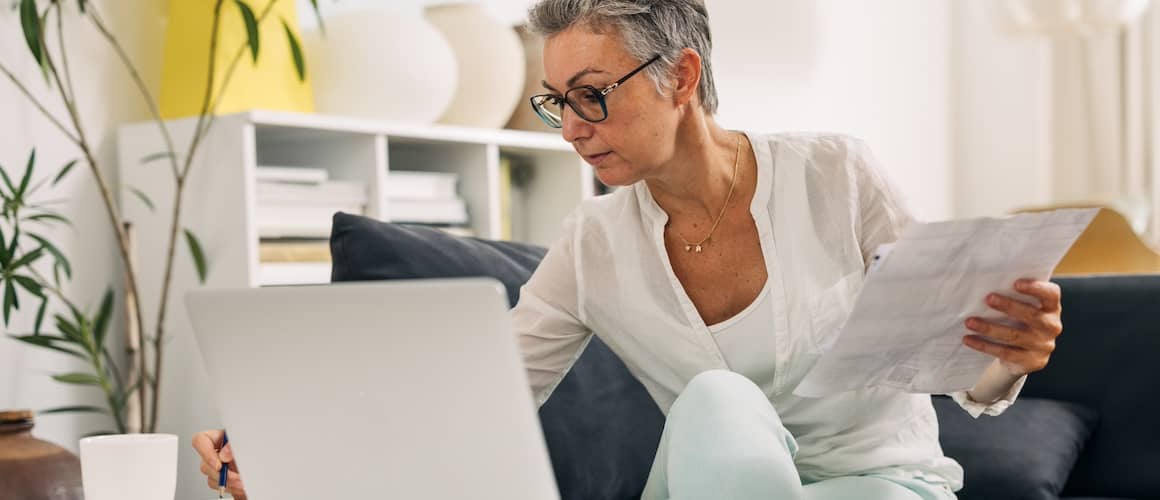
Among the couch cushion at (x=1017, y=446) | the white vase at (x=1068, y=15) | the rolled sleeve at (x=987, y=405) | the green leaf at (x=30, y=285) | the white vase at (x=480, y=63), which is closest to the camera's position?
the rolled sleeve at (x=987, y=405)

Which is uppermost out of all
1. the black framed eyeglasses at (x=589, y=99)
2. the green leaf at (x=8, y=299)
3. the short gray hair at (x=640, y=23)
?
the short gray hair at (x=640, y=23)

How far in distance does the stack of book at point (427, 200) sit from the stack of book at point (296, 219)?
0.11 metres

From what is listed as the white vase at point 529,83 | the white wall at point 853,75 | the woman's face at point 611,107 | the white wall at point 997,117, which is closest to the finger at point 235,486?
the woman's face at point 611,107

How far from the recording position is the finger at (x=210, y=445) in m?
1.41

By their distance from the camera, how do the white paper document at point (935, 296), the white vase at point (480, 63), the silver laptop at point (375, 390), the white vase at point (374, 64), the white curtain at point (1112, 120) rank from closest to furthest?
the silver laptop at point (375, 390) → the white paper document at point (935, 296) → the white vase at point (374, 64) → the white vase at point (480, 63) → the white curtain at point (1112, 120)

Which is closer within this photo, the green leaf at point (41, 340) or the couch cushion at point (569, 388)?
the couch cushion at point (569, 388)

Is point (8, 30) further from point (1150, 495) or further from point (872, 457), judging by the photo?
point (1150, 495)

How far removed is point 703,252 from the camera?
65.9 inches

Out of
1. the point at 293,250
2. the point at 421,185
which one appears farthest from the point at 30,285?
the point at 421,185

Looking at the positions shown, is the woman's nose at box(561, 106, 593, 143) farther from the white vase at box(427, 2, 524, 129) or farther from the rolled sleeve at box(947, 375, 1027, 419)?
the white vase at box(427, 2, 524, 129)

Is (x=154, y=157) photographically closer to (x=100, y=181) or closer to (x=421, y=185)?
(x=100, y=181)

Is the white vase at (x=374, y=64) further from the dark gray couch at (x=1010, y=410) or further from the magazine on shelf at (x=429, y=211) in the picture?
the dark gray couch at (x=1010, y=410)

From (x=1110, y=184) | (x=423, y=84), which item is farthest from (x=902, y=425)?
(x=1110, y=184)

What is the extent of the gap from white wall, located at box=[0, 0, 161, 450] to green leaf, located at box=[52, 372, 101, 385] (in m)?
0.09
